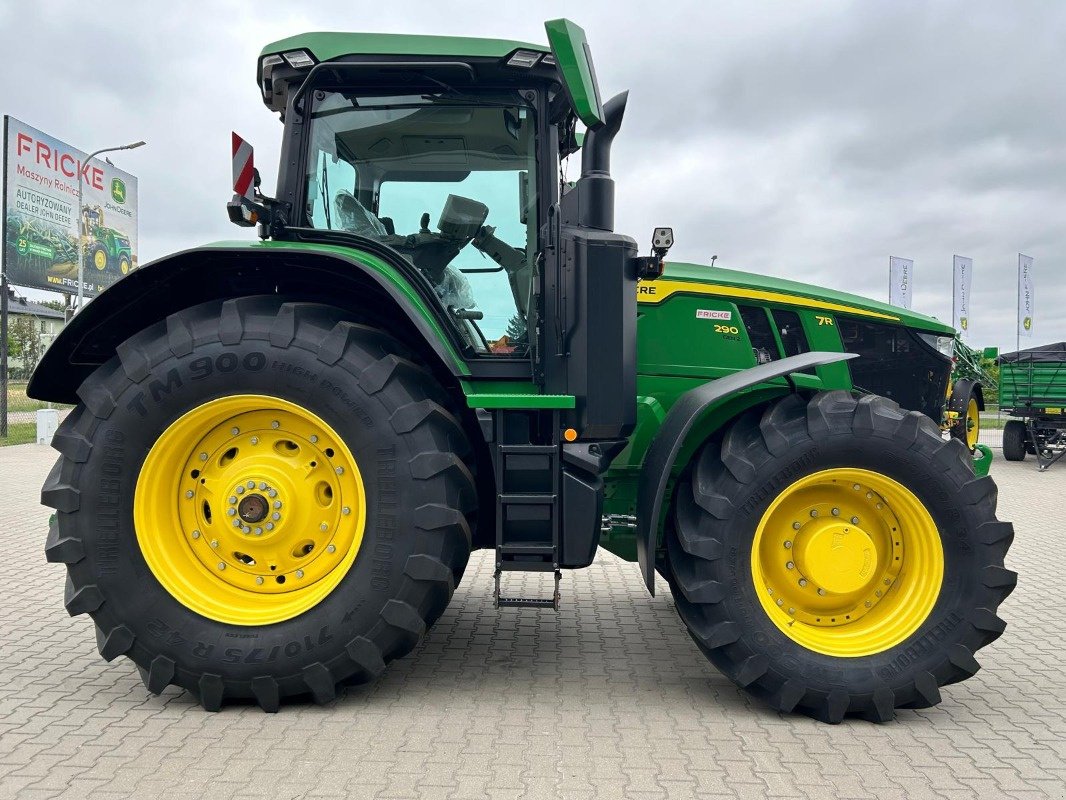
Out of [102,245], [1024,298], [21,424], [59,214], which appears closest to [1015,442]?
[1024,298]

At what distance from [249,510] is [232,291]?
0.98m

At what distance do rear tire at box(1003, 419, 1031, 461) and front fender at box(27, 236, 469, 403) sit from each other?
1397 centimetres

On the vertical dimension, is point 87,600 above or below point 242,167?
below

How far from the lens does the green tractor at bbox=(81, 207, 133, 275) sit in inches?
784

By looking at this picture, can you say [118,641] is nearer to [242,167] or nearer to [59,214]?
[242,167]

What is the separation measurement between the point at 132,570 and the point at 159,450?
0.46 metres

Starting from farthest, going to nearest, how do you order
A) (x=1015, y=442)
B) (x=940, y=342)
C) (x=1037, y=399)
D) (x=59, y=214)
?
(x=59, y=214) < (x=1015, y=442) < (x=1037, y=399) < (x=940, y=342)

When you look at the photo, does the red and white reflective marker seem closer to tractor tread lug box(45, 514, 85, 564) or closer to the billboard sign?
tractor tread lug box(45, 514, 85, 564)

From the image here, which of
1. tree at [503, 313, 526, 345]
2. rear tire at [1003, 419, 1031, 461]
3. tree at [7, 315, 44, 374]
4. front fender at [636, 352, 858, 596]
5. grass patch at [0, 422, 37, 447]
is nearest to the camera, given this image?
front fender at [636, 352, 858, 596]

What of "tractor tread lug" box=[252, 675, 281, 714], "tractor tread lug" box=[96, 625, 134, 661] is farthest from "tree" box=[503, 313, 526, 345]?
"tractor tread lug" box=[96, 625, 134, 661]

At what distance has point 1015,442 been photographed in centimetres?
1405

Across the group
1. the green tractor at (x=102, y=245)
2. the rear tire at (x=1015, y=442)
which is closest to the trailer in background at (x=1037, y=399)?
the rear tire at (x=1015, y=442)

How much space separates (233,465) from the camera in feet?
10.2

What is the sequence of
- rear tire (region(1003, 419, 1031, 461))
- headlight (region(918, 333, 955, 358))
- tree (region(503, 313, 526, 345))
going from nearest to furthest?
1. tree (region(503, 313, 526, 345))
2. headlight (region(918, 333, 955, 358))
3. rear tire (region(1003, 419, 1031, 461))
